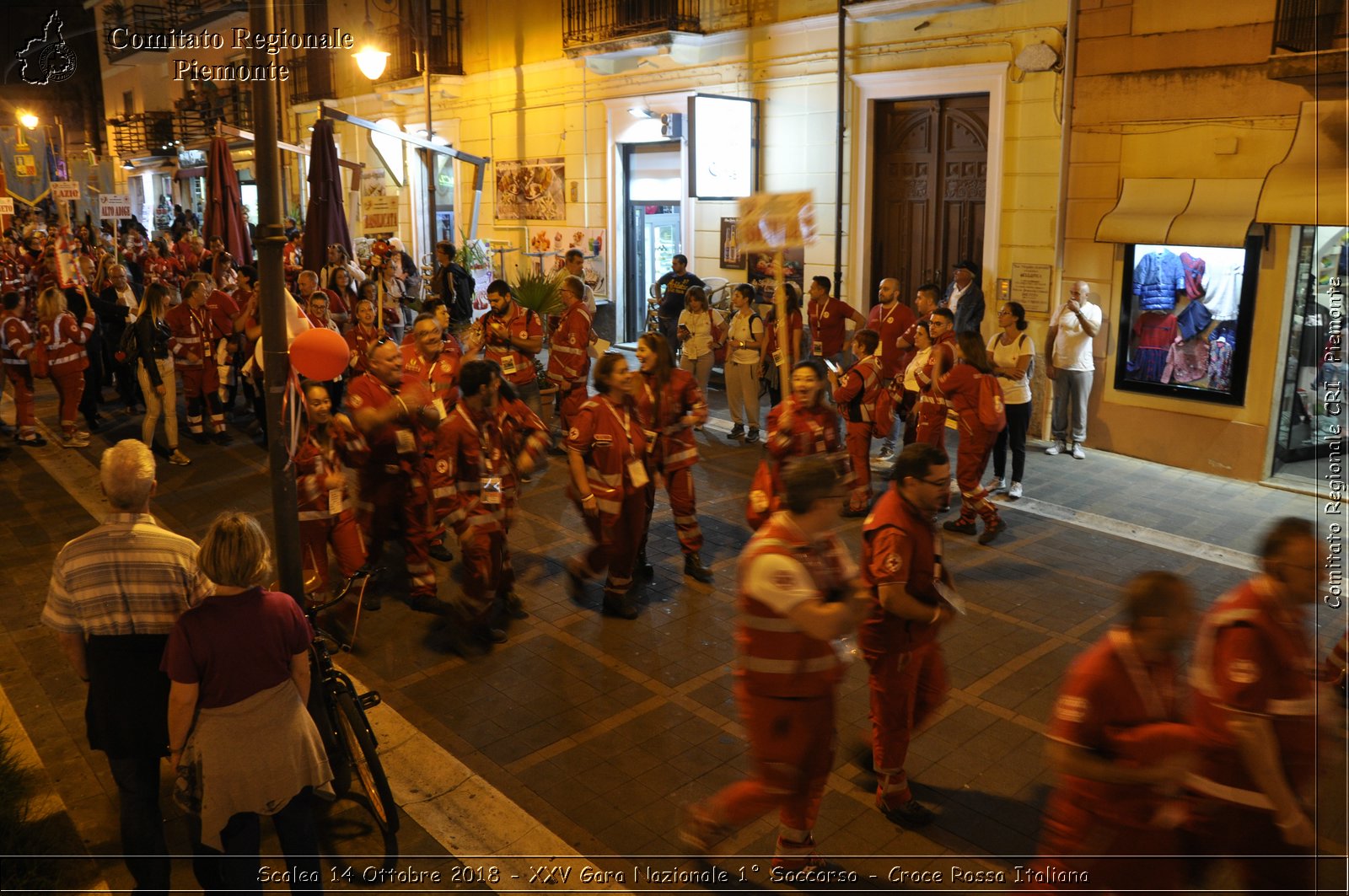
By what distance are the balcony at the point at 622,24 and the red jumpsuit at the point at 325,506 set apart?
1198cm

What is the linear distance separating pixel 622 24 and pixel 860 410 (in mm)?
11740

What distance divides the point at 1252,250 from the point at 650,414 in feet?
23.2

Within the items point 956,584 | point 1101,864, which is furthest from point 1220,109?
point 1101,864

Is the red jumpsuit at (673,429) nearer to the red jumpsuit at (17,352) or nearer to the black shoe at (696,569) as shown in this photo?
the black shoe at (696,569)

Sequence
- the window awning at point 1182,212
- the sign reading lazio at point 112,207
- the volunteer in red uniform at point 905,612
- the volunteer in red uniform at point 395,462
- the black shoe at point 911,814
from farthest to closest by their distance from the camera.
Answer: the sign reading lazio at point 112,207, the window awning at point 1182,212, the volunteer in red uniform at point 395,462, the black shoe at point 911,814, the volunteer in red uniform at point 905,612

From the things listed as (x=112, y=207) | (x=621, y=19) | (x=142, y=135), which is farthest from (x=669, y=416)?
(x=142, y=135)

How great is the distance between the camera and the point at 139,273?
23266 millimetres

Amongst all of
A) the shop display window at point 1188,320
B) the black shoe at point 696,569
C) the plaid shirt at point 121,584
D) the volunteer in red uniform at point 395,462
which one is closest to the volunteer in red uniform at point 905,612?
the plaid shirt at point 121,584

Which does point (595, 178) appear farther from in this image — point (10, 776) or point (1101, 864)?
point (1101, 864)

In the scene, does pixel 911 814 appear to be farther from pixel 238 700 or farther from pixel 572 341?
pixel 572 341

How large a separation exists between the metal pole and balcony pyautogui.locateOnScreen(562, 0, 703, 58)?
13.0m

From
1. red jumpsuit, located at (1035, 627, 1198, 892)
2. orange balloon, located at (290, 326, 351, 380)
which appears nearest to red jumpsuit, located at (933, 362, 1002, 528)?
orange balloon, located at (290, 326, 351, 380)

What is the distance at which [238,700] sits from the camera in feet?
12.9

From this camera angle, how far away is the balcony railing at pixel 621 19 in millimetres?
17438
